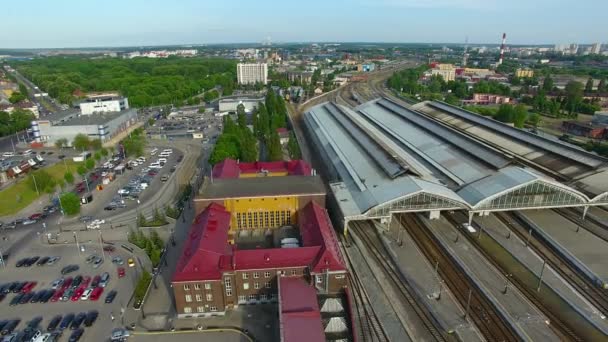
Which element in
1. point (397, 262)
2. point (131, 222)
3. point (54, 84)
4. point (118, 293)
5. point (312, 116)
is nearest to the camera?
point (118, 293)

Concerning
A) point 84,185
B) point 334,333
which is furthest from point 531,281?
point 84,185

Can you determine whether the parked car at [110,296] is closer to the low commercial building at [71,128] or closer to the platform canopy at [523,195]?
the platform canopy at [523,195]

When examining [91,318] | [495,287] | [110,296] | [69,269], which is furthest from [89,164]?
[495,287]

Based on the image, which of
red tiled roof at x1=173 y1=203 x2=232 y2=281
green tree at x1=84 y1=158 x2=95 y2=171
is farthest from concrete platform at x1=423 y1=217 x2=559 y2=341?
green tree at x1=84 y1=158 x2=95 y2=171

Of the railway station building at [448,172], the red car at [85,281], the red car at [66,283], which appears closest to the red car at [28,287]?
the red car at [66,283]

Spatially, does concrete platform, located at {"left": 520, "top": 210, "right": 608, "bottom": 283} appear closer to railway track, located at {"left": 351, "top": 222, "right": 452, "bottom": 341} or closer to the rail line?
the rail line

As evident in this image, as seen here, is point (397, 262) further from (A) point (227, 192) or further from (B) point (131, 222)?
(B) point (131, 222)

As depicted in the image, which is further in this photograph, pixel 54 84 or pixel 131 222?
pixel 54 84
